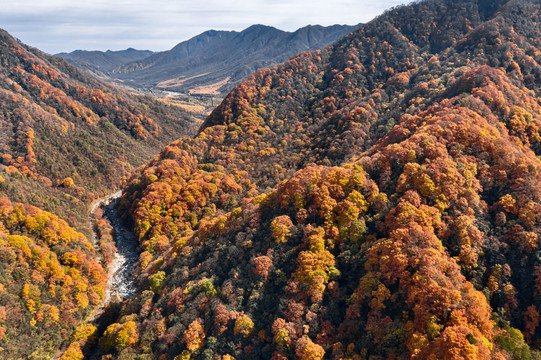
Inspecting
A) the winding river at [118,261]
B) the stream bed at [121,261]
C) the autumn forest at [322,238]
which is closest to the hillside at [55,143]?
the autumn forest at [322,238]

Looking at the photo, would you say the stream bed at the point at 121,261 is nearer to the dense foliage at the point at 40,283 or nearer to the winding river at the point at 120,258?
the winding river at the point at 120,258

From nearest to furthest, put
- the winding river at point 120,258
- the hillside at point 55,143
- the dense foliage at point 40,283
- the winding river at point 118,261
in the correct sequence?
the dense foliage at point 40,283 < the winding river at point 118,261 < the winding river at point 120,258 < the hillside at point 55,143

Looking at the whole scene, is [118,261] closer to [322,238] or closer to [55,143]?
[322,238]

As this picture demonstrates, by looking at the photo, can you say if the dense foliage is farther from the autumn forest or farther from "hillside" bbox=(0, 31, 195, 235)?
"hillside" bbox=(0, 31, 195, 235)

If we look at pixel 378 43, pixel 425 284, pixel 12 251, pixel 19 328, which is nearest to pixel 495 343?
pixel 425 284

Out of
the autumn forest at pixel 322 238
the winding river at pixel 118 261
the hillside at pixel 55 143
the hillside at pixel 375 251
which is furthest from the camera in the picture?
the hillside at pixel 55 143

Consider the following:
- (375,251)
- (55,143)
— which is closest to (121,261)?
(55,143)

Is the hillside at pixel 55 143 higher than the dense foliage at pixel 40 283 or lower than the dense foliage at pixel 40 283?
higher

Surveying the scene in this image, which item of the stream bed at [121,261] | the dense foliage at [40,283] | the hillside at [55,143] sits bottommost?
the stream bed at [121,261]
